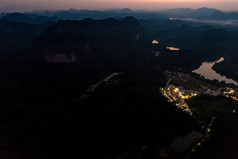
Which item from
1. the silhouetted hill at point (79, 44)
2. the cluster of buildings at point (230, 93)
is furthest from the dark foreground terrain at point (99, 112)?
the cluster of buildings at point (230, 93)

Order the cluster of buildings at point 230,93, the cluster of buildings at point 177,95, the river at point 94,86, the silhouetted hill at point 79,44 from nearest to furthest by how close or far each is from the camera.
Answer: the cluster of buildings at point 177,95, the cluster of buildings at point 230,93, the river at point 94,86, the silhouetted hill at point 79,44

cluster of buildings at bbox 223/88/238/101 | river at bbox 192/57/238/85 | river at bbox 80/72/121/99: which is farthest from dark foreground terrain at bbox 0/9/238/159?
river at bbox 192/57/238/85

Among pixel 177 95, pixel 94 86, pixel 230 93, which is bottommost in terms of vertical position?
pixel 94 86

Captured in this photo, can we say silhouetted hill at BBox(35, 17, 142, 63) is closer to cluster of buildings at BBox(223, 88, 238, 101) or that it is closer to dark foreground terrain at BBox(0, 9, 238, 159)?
dark foreground terrain at BBox(0, 9, 238, 159)

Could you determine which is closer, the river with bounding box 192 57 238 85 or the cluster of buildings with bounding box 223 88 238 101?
the cluster of buildings with bounding box 223 88 238 101

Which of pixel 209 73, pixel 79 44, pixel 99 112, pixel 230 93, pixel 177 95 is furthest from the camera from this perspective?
pixel 79 44

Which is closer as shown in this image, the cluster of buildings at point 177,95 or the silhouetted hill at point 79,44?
the cluster of buildings at point 177,95

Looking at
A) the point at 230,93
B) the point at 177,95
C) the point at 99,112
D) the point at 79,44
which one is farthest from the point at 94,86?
the point at 230,93

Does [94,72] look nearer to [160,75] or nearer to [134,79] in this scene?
[134,79]

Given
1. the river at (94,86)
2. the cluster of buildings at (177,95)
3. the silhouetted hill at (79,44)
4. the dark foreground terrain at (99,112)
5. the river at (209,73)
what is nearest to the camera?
the dark foreground terrain at (99,112)

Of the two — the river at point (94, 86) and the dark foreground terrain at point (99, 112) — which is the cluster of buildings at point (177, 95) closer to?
the dark foreground terrain at point (99, 112)

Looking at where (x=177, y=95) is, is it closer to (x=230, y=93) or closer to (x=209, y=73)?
(x=230, y=93)
